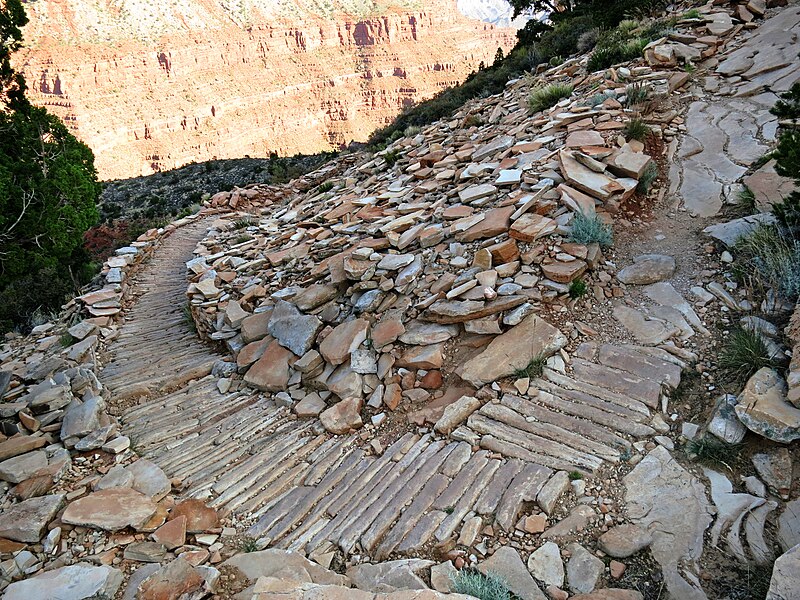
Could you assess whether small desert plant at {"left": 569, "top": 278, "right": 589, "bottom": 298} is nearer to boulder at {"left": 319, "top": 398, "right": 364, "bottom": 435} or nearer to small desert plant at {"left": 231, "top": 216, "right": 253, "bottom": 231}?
boulder at {"left": 319, "top": 398, "right": 364, "bottom": 435}

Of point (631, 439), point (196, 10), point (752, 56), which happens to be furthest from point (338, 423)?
point (196, 10)

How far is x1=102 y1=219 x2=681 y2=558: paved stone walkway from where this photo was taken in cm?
384

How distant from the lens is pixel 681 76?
27.0 feet

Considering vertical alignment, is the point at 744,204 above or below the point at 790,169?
below

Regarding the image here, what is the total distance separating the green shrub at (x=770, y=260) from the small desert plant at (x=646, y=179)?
1555mm

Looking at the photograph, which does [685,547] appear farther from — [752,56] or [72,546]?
[752,56]

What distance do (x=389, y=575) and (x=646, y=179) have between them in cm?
564

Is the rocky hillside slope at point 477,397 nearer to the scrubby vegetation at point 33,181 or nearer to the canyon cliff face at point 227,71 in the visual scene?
the scrubby vegetation at point 33,181

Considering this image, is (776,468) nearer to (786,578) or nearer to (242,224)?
(786,578)

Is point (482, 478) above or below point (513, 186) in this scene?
below

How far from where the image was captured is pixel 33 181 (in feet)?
26.2

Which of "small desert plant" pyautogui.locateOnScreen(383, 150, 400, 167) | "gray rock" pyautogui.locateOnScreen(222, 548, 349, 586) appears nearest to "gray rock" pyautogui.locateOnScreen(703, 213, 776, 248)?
"gray rock" pyautogui.locateOnScreen(222, 548, 349, 586)

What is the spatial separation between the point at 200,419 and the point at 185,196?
22.3m

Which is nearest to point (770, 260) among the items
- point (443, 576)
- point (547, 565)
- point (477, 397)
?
point (477, 397)
